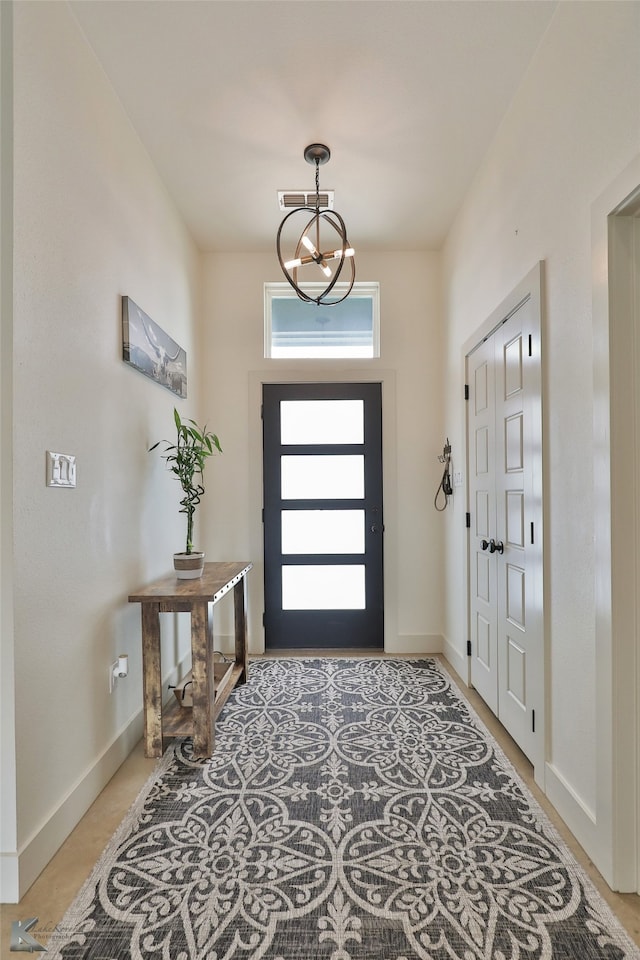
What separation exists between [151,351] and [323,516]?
173cm

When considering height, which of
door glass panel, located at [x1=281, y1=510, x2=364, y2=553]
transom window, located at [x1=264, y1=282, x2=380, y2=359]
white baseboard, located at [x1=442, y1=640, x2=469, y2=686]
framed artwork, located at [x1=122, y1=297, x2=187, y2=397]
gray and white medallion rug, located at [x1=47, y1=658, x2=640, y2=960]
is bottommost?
gray and white medallion rug, located at [x1=47, y1=658, x2=640, y2=960]

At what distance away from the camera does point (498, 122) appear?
241 centimetres

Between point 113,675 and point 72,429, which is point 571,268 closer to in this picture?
point 72,429

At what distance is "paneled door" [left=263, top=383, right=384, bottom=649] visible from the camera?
3674 millimetres

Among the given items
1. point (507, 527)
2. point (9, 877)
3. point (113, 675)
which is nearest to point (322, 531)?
point (507, 527)

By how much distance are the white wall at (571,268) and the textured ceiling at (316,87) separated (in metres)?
0.29

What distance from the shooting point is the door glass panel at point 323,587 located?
12.1 feet

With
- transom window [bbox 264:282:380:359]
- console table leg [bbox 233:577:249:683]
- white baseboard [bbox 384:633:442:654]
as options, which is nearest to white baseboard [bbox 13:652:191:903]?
console table leg [bbox 233:577:249:683]

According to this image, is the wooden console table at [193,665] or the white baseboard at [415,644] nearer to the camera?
the wooden console table at [193,665]

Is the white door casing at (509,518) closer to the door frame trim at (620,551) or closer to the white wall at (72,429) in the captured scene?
the door frame trim at (620,551)

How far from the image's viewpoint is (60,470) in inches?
67.4

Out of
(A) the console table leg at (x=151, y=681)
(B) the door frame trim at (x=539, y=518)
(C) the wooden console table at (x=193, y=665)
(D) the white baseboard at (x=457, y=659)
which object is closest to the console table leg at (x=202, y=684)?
(C) the wooden console table at (x=193, y=665)

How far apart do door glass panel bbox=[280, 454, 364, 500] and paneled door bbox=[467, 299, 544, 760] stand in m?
0.95

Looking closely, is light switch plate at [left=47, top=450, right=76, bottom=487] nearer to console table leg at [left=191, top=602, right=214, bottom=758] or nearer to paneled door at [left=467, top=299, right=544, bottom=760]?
console table leg at [left=191, top=602, right=214, bottom=758]
